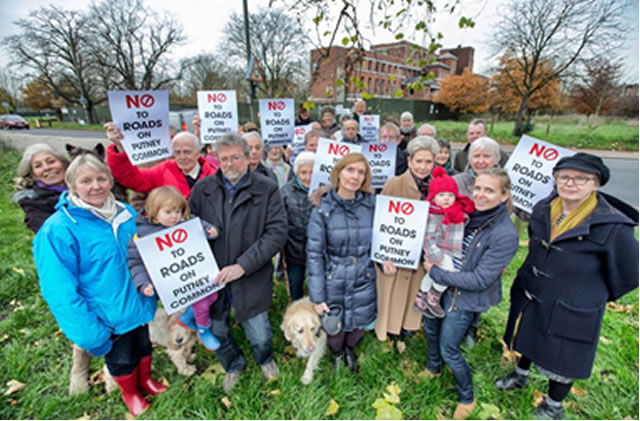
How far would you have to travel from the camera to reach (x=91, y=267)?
6.97ft

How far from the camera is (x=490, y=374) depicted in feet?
9.73

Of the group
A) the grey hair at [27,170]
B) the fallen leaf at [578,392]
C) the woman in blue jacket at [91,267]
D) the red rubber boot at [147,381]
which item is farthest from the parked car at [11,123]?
the fallen leaf at [578,392]

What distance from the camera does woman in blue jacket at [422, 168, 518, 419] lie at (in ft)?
7.04

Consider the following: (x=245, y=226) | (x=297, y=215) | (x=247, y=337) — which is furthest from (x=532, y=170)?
(x=247, y=337)

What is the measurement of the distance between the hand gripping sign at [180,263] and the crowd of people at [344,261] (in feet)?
0.32

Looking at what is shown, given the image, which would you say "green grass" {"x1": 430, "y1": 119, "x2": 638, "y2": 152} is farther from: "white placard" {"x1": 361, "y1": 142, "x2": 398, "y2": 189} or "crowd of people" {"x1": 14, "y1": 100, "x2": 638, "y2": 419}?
"crowd of people" {"x1": 14, "y1": 100, "x2": 638, "y2": 419}

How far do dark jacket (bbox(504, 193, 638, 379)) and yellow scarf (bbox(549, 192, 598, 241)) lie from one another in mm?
34

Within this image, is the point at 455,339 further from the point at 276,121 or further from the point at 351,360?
the point at 276,121

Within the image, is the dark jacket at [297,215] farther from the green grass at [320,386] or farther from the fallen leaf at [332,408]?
the fallen leaf at [332,408]

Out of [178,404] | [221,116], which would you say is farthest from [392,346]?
[221,116]

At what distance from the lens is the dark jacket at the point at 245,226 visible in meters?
2.46

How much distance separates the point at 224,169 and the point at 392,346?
8.63 ft

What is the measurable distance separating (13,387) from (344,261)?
3562mm

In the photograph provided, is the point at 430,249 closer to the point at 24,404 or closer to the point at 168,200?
the point at 168,200
